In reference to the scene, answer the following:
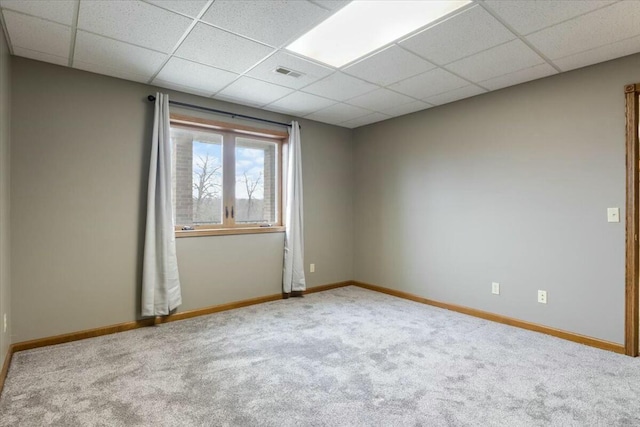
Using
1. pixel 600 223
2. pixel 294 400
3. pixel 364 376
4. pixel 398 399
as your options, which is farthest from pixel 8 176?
pixel 600 223

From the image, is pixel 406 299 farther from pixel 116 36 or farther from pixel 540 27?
pixel 116 36

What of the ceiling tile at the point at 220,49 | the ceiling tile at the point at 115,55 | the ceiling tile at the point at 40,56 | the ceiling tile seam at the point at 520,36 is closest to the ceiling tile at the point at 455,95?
the ceiling tile seam at the point at 520,36

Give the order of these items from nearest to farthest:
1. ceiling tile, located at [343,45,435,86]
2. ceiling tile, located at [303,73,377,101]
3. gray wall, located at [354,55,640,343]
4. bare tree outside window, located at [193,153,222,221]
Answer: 1. ceiling tile, located at [343,45,435,86]
2. gray wall, located at [354,55,640,343]
3. ceiling tile, located at [303,73,377,101]
4. bare tree outside window, located at [193,153,222,221]

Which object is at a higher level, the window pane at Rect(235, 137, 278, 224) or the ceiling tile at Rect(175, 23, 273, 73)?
the ceiling tile at Rect(175, 23, 273, 73)

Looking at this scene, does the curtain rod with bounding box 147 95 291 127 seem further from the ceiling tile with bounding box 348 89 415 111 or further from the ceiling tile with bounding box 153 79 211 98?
the ceiling tile with bounding box 348 89 415 111

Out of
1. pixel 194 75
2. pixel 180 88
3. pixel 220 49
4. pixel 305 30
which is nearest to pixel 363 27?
pixel 305 30

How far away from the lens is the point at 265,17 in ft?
7.11

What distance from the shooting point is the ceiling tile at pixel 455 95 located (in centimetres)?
346

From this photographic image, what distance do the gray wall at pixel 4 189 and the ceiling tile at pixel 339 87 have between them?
2369 millimetres

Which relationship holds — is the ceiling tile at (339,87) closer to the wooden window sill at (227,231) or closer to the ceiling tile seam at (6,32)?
the wooden window sill at (227,231)

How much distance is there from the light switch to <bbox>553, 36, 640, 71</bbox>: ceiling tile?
1237 mm

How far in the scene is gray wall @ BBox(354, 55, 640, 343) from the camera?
283 centimetres

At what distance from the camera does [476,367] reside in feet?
8.06

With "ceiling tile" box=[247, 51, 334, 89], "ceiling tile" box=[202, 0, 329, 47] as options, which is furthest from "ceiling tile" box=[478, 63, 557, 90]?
"ceiling tile" box=[202, 0, 329, 47]
